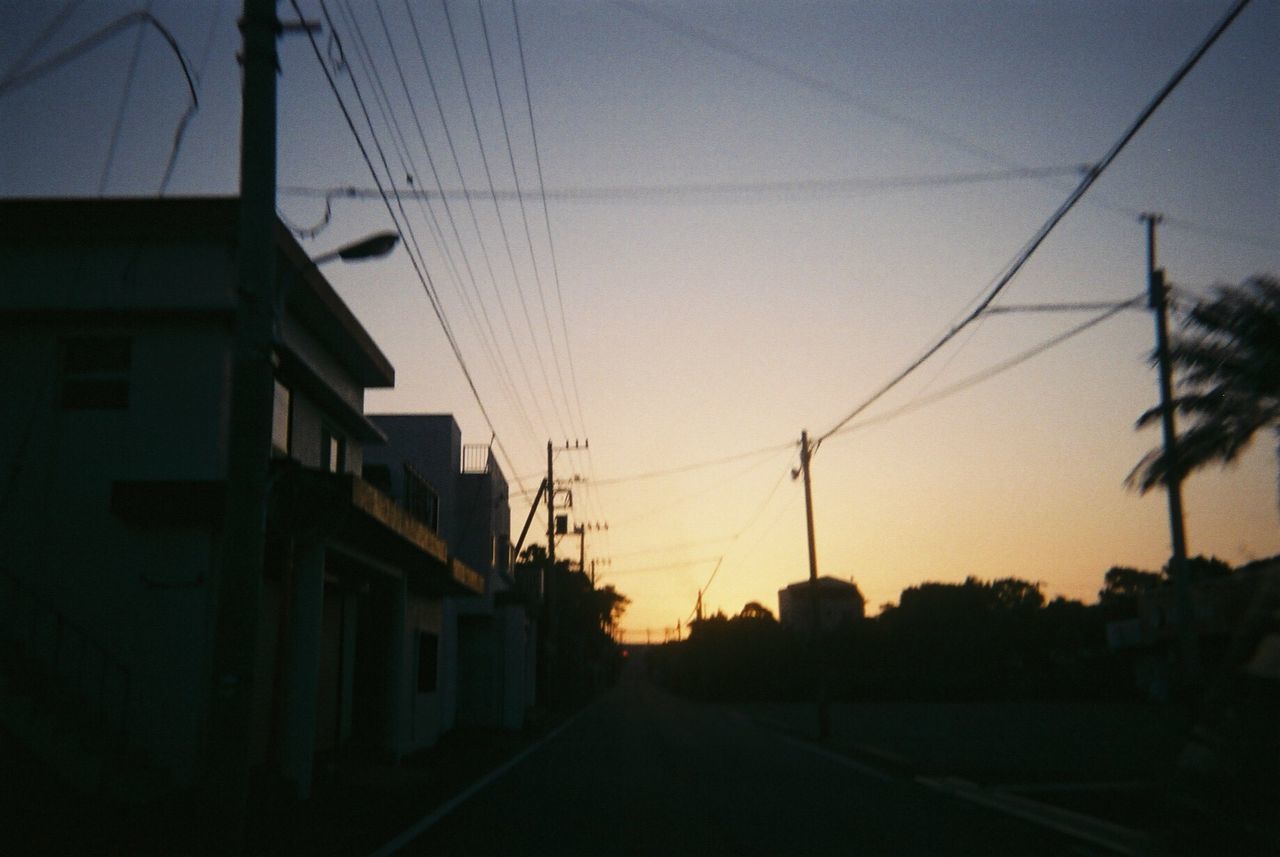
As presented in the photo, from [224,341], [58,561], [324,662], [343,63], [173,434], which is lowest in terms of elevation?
[324,662]

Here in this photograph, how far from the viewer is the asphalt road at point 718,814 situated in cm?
1031

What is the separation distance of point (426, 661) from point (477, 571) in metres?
9.75

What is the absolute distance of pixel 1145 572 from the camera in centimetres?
10919

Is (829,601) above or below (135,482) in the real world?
above

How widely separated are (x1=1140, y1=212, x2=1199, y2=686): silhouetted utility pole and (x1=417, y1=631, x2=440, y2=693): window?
1619cm

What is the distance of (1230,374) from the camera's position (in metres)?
15.7

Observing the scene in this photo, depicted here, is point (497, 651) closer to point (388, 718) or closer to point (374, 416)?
point (374, 416)

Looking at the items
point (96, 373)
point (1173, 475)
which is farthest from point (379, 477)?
point (1173, 475)

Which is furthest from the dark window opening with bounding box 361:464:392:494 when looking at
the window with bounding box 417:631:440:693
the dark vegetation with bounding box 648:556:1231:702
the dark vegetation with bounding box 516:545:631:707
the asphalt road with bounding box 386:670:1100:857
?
the dark vegetation with bounding box 648:556:1231:702

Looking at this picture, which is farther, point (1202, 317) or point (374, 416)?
point (374, 416)

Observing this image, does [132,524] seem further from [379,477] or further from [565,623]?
[565,623]

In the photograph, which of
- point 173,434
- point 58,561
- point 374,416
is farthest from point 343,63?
point 374,416

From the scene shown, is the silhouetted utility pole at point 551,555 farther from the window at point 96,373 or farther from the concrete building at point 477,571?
the window at point 96,373

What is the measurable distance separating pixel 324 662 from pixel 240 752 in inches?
455
